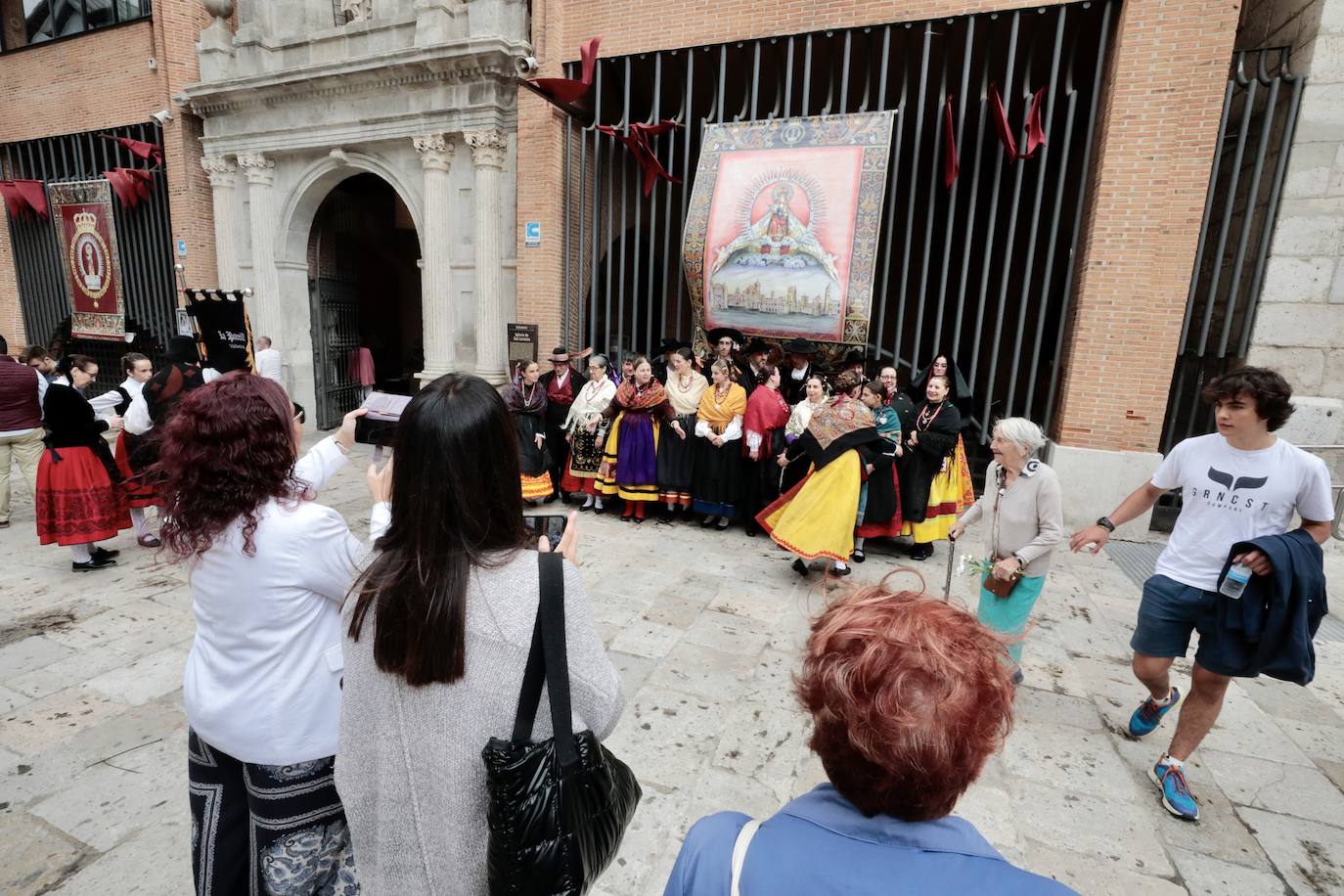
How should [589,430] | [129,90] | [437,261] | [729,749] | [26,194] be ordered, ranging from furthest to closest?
1. [26,194]
2. [129,90]
3. [437,261]
4. [589,430]
5. [729,749]

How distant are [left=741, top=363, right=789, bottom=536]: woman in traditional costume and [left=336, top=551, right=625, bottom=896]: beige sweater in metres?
5.13

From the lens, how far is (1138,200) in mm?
6316

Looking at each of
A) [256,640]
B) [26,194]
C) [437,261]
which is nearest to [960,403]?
[256,640]

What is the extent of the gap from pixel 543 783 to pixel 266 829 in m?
1.00

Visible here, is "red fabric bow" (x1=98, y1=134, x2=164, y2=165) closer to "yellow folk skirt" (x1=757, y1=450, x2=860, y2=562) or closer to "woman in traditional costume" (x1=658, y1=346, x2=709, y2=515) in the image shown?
"woman in traditional costume" (x1=658, y1=346, x2=709, y2=515)

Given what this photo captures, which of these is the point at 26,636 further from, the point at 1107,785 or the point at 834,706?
the point at 1107,785

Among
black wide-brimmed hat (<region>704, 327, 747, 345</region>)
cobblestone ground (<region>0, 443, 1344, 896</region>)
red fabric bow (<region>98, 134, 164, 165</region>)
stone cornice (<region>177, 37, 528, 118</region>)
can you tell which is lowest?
cobblestone ground (<region>0, 443, 1344, 896</region>)

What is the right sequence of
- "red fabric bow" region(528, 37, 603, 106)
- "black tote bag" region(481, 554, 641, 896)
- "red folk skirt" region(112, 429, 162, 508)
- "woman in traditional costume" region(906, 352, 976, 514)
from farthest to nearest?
"red fabric bow" region(528, 37, 603, 106)
"woman in traditional costume" region(906, 352, 976, 514)
"red folk skirt" region(112, 429, 162, 508)
"black tote bag" region(481, 554, 641, 896)

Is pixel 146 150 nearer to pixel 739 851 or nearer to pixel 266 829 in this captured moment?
pixel 266 829

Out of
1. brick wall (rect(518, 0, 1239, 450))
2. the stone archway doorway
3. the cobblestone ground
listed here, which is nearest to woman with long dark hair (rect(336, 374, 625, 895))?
the cobblestone ground

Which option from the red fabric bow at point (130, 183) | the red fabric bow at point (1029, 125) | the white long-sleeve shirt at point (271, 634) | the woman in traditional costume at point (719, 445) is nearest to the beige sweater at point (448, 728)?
the white long-sleeve shirt at point (271, 634)

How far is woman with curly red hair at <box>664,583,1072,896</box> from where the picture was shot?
86 centimetres

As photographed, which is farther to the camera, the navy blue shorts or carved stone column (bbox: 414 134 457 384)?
carved stone column (bbox: 414 134 457 384)

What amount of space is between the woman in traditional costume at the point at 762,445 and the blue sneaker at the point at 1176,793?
12.3ft
